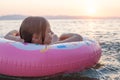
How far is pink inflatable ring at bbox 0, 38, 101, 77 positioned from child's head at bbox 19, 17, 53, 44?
213 mm

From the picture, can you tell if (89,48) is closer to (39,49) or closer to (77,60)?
(77,60)

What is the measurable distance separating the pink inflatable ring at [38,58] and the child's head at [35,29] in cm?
21

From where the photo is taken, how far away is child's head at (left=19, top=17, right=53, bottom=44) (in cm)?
482

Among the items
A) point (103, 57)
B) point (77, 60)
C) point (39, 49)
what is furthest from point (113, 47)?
point (39, 49)

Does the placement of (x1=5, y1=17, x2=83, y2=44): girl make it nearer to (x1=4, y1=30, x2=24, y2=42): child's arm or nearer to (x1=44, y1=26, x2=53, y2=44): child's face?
(x1=44, y1=26, x2=53, y2=44): child's face

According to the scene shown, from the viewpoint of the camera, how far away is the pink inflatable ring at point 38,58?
14.7 ft

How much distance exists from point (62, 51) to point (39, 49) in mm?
408

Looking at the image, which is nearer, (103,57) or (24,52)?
(24,52)

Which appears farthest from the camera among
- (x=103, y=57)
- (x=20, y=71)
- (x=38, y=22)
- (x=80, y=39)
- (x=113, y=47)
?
(x=113, y=47)

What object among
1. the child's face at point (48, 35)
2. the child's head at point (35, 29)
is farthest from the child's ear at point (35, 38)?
the child's face at point (48, 35)

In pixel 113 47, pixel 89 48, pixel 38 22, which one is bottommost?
pixel 113 47

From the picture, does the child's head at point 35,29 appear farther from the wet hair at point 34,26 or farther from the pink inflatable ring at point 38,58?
the pink inflatable ring at point 38,58

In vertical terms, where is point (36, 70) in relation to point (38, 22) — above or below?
below

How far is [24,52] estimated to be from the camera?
179 inches
